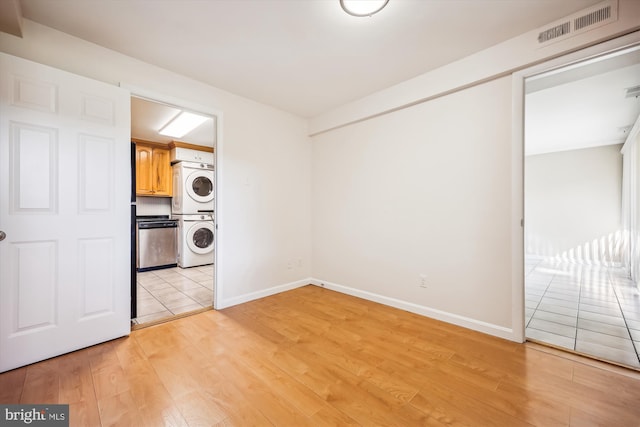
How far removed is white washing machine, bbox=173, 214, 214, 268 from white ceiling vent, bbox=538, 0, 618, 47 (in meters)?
5.41

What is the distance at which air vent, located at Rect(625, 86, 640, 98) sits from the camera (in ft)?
10.1

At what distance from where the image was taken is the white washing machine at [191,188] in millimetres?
4953

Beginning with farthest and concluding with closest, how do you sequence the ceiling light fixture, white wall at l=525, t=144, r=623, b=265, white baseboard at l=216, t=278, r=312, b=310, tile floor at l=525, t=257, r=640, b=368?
white wall at l=525, t=144, r=623, b=265
white baseboard at l=216, t=278, r=312, b=310
tile floor at l=525, t=257, r=640, b=368
the ceiling light fixture

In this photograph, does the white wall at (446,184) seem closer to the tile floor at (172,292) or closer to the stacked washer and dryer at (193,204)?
the tile floor at (172,292)

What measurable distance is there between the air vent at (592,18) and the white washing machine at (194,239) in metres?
5.57

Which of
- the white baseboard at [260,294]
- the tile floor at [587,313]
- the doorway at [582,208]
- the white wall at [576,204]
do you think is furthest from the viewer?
the white wall at [576,204]

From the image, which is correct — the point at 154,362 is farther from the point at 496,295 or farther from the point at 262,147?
the point at 496,295

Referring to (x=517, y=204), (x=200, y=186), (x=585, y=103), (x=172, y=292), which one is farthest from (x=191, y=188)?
(x=585, y=103)

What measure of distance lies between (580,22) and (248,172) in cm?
323

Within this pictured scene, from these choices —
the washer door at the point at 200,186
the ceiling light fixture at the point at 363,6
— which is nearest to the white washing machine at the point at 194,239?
the washer door at the point at 200,186

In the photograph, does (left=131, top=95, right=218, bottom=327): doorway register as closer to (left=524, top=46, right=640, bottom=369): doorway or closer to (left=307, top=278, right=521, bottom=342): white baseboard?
(left=307, top=278, right=521, bottom=342): white baseboard

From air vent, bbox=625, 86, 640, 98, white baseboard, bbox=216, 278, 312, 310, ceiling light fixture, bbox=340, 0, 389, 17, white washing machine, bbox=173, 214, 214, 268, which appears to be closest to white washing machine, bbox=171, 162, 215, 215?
white washing machine, bbox=173, 214, 214, 268

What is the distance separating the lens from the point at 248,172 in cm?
324

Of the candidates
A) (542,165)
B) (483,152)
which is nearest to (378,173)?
(483,152)
